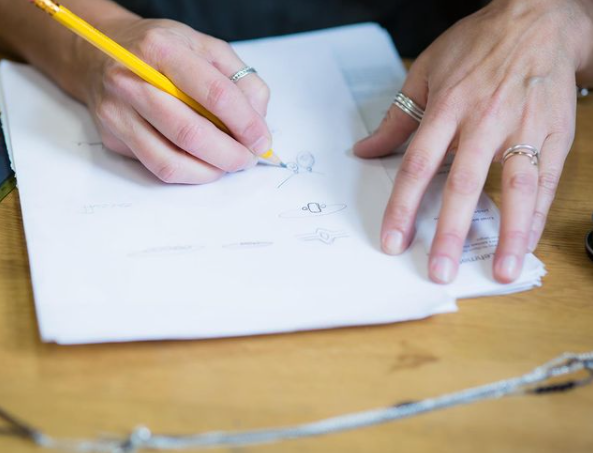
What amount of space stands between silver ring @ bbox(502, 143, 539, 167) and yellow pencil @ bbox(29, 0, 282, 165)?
237mm

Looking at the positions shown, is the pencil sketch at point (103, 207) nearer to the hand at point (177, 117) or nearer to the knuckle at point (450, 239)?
the hand at point (177, 117)

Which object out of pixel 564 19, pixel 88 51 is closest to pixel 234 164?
pixel 88 51

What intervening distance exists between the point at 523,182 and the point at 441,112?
111 mm

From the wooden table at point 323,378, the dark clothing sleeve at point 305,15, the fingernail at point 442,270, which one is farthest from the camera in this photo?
the dark clothing sleeve at point 305,15

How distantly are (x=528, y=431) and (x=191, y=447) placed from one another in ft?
0.81

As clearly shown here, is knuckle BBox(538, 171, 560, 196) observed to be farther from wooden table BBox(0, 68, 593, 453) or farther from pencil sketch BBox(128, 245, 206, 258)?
pencil sketch BBox(128, 245, 206, 258)

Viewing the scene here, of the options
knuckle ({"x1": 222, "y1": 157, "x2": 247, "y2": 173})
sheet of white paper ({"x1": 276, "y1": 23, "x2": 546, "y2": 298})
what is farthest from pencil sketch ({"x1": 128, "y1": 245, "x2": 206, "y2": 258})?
sheet of white paper ({"x1": 276, "y1": 23, "x2": 546, "y2": 298})

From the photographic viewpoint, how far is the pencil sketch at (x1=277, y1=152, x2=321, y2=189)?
0.71 meters

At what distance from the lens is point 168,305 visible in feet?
1.79

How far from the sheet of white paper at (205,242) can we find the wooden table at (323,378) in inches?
0.7

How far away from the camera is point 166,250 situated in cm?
60

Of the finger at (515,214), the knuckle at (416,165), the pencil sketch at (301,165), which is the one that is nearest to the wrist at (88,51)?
the pencil sketch at (301,165)

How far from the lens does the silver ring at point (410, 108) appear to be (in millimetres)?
743

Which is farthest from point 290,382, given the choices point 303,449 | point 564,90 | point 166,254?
point 564,90
